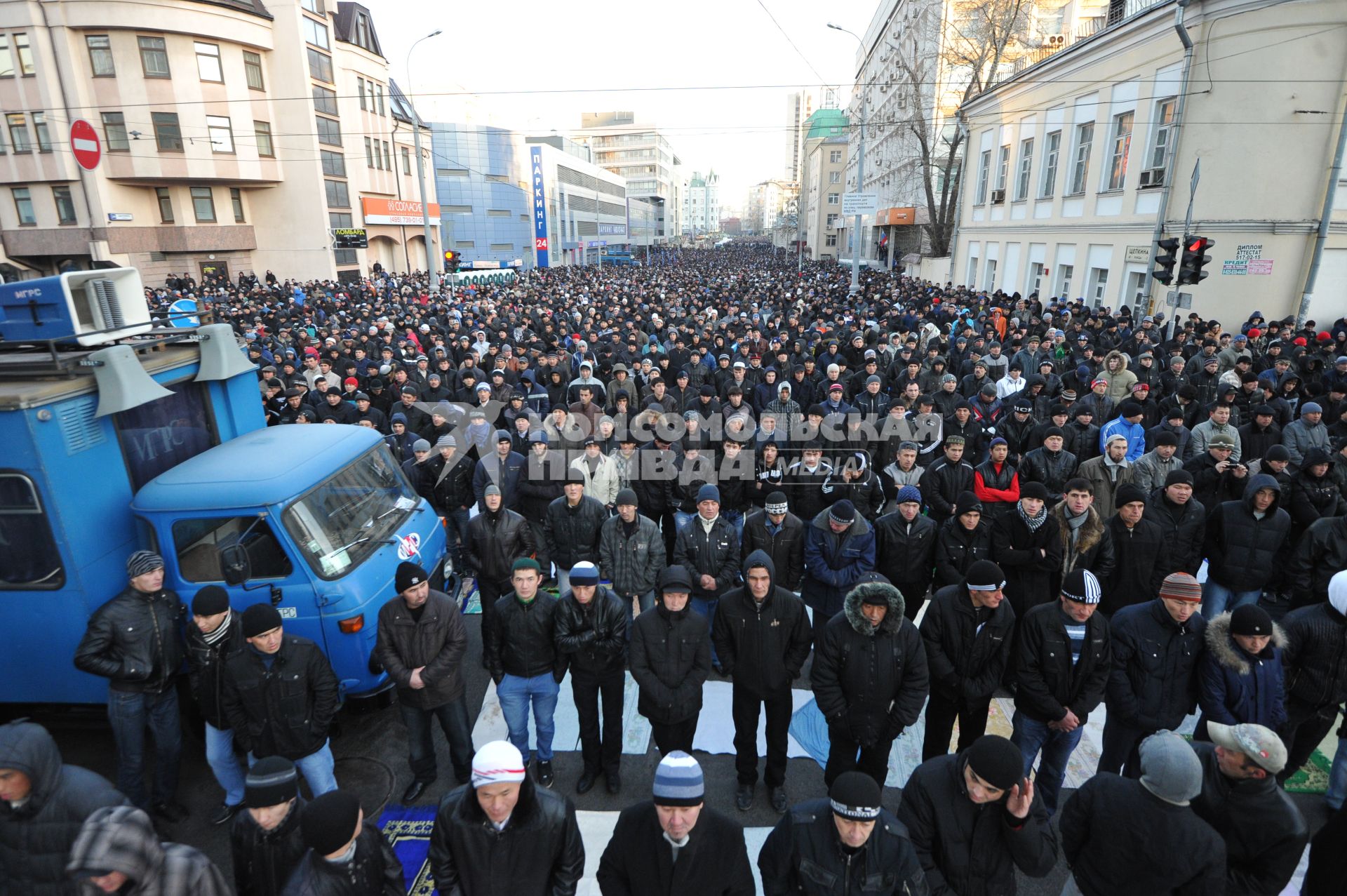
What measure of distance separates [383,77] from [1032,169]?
137 ft

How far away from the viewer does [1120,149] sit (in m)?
20.2

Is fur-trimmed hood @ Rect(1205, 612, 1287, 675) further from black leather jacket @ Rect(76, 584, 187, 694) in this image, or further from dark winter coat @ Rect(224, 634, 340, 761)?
black leather jacket @ Rect(76, 584, 187, 694)

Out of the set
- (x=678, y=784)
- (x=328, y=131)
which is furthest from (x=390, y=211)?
(x=678, y=784)

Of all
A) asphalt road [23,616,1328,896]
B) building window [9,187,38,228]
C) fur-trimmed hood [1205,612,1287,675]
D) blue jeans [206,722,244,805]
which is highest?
building window [9,187,38,228]

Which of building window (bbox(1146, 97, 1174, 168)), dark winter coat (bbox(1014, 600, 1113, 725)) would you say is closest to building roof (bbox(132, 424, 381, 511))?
dark winter coat (bbox(1014, 600, 1113, 725))

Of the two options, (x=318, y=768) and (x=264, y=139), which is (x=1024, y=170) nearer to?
(x=318, y=768)

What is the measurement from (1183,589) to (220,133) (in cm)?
4324

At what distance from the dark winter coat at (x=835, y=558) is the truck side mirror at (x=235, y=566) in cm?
398

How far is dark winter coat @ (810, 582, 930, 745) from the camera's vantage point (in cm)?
397

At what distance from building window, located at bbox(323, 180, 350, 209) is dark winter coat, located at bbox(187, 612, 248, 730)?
41.2 metres

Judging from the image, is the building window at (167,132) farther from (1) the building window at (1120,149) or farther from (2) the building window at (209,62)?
(1) the building window at (1120,149)

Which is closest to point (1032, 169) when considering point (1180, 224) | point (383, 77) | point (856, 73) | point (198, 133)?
point (1180, 224)

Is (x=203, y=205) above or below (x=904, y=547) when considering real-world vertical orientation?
above

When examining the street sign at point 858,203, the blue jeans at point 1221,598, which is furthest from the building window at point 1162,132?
the blue jeans at point 1221,598
